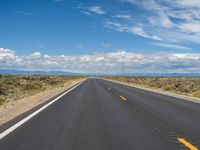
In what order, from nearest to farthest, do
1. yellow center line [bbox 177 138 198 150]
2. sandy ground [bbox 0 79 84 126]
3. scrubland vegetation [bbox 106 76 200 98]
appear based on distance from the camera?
yellow center line [bbox 177 138 198 150], sandy ground [bbox 0 79 84 126], scrubland vegetation [bbox 106 76 200 98]

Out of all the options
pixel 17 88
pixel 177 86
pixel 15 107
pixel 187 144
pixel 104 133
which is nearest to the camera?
pixel 187 144

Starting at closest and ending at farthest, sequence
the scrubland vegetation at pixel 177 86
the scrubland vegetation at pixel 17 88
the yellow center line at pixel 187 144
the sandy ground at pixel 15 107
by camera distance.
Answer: the yellow center line at pixel 187 144 < the sandy ground at pixel 15 107 < the scrubland vegetation at pixel 17 88 < the scrubland vegetation at pixel 177 86

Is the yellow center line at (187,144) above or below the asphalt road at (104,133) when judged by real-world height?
below

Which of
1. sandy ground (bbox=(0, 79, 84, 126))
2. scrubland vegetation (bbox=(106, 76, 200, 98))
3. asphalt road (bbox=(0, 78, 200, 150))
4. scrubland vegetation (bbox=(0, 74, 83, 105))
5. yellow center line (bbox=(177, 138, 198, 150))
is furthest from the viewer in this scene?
scrubland vegetation (bbox=(106, 76, 200, 98))

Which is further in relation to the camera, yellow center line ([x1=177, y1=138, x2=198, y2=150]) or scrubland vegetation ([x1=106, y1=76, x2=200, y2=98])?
scrubland vegetation ([x1=106, y1=76, x2=200, y2=98])

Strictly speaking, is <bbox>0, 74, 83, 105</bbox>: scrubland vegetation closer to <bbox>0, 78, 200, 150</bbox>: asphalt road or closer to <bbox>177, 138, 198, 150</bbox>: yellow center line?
<bbox>0, 78, 200, 150</bbox>: asphalt road

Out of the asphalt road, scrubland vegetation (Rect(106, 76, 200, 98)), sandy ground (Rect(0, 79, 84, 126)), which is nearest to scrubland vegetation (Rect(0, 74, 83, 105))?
sandy ground (Rect(0, 79, 84, 126))

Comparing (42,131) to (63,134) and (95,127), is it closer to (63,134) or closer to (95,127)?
(63,134)

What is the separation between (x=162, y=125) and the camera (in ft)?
31.9

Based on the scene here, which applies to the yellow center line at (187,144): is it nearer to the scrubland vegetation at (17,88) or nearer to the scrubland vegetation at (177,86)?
the scrubland vegetation at (17,88)

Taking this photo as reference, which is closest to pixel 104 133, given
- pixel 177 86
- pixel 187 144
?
pixel 187 144

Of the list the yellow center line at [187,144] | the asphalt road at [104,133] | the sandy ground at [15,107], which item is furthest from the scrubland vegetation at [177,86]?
the yellow center line at [187,144]

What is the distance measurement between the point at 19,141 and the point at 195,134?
4.56 m

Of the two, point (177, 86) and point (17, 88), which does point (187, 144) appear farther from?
point (177, 86)
